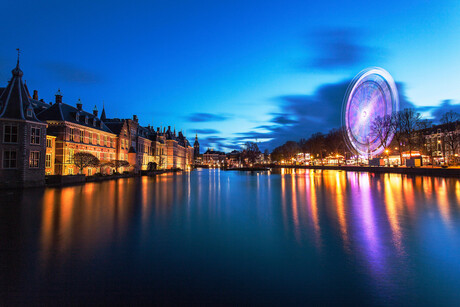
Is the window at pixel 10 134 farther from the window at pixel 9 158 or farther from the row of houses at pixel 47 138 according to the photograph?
the window at pixel 9 158

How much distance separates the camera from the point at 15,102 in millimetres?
33875

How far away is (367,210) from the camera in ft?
52.1

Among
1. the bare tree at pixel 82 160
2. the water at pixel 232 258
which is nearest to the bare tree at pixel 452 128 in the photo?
the water at pixel 232 258

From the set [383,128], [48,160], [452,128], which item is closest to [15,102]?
[48,160]

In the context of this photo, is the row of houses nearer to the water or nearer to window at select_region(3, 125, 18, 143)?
window at select_region(3, 125, 18, 143)

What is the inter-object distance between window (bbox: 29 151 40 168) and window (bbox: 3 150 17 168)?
1.68 metres

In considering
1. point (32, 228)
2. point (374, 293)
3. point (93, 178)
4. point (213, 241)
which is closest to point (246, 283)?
point (374, 293)

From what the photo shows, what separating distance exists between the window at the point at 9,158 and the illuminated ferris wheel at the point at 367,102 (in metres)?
64.9

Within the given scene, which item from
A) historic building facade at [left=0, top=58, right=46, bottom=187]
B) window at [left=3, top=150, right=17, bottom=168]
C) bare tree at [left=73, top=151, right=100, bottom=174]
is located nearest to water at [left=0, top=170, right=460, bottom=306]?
historic building facade at [left=0, top=58, right=46, bottom=187]

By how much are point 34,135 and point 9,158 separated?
418cm

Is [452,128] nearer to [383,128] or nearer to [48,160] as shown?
[383,128]

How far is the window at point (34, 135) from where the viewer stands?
114 feet

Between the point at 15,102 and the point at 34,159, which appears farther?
the point at 34,159

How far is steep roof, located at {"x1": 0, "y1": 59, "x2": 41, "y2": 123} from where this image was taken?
33.3m
